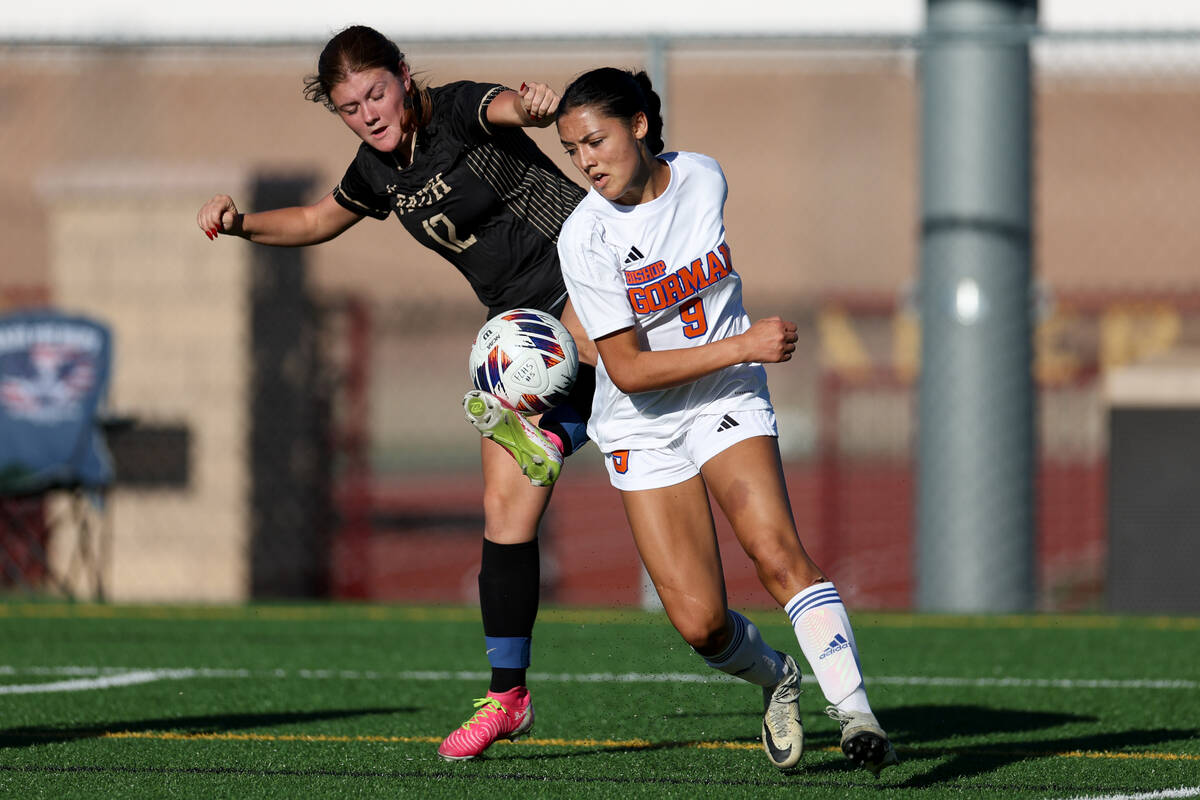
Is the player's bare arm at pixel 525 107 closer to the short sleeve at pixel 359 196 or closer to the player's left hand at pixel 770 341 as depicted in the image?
the short sleeve at pixel 359 196

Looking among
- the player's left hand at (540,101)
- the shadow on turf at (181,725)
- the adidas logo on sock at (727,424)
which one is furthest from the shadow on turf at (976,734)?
the player's left hand at (540,101)

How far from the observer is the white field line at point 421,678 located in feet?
18.9

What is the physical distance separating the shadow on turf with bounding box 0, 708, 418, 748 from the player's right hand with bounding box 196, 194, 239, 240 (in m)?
1.44

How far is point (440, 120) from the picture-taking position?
14.7 ft

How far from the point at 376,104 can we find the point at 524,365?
0.78m

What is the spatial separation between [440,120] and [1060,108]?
3445cm

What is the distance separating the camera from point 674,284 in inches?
160

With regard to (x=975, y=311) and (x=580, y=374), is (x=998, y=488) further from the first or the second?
(x=580, y=374)

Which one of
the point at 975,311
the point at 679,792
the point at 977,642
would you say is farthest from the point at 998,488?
the point at 679,792

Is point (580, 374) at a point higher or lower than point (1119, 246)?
lower

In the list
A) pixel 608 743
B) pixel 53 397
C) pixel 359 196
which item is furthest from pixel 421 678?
pixel 53 397

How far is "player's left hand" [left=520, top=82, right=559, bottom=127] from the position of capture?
164 inches

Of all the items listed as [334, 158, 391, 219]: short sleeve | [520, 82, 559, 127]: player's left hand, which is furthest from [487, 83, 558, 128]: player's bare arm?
[334, 158, 391, 219]: short sleeve

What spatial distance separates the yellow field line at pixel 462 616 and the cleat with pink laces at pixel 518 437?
10.4 ft
